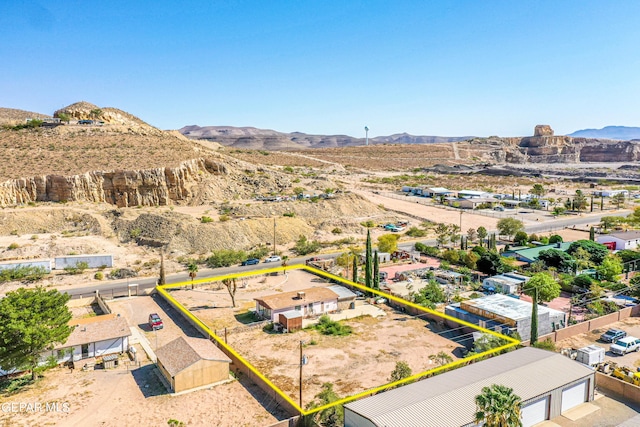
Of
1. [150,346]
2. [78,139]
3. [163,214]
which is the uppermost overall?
[78,139]

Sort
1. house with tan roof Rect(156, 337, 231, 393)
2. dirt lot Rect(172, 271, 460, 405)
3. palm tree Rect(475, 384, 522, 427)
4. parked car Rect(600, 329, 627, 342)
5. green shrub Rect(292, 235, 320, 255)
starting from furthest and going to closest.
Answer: green shrub Rect(292, 235, 320, 255) → parked car Rect(600, 329, 627, 342) → dirt lot Rect(172, 271, 460, 405) → house with tan roof Rect(156, 337, 231, 393) → palm tree Rect(475, 384, 522, 427)

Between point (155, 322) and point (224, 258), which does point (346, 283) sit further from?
point (155, 322)

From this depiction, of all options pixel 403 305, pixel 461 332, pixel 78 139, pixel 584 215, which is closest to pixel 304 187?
pixel 78 139

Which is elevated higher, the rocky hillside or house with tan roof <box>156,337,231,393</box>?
the rocky hillside

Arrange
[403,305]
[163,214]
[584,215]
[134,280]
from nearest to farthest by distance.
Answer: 1. [403,305]
2. [134,280]
3. [163,214]
4. [584,215]

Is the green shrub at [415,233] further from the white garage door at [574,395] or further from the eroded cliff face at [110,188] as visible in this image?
the white garage door at [574,395]

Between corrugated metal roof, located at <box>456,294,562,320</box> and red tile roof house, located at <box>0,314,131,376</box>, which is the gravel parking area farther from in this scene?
corrugated metal roof, located at <box>456,294,562,320</box>

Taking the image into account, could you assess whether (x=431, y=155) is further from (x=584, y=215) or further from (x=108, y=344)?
(x=108, y=344)

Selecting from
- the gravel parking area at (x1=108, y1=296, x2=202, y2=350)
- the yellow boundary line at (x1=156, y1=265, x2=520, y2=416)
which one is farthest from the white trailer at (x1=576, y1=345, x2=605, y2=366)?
the gravel parking area at (x1=108, y1=296, x2=202, y2=350)
